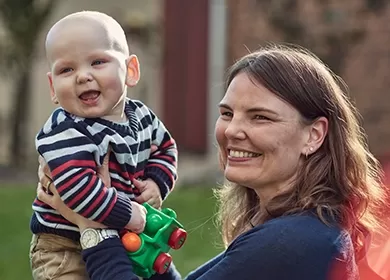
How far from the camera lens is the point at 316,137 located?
9.40 feet

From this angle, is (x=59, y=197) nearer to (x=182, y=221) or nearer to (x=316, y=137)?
(x=316, y=137)

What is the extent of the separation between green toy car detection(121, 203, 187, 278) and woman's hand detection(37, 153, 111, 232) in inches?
5.0

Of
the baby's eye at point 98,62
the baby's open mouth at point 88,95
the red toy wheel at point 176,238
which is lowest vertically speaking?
the red toy wheel at point 176,238

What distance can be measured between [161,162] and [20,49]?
538 inches

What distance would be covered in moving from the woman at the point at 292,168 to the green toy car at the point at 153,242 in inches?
5.0

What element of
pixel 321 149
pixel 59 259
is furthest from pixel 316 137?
pixel 59 259

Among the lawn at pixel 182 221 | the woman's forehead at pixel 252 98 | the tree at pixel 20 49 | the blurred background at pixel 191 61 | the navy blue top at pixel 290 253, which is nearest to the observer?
the navy blue top at pixel 290 253

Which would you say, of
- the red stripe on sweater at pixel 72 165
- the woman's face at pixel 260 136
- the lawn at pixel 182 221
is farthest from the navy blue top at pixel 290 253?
the lawn at pixel 182 221

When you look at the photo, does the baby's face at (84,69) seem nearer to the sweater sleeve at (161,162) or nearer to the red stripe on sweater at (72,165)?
the red stripe on sweater at (72,165)

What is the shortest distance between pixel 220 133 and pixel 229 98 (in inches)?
5.4

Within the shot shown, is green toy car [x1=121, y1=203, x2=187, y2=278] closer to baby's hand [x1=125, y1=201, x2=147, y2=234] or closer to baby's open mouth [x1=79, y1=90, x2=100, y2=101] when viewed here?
baby's hand [x1=125, y1=201, x2=147, y2=234]

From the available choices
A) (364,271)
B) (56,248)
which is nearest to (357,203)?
(364,271)

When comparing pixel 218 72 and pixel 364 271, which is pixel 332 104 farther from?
pixel 218 72

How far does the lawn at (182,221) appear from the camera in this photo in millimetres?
7500
